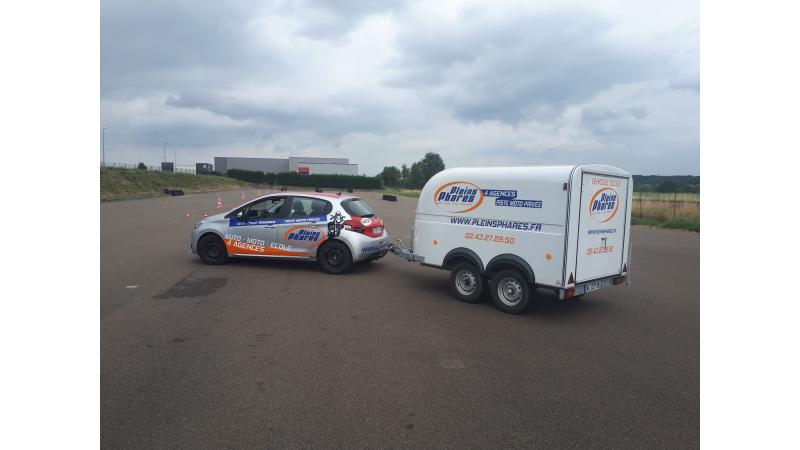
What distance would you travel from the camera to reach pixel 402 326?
6.54 meters

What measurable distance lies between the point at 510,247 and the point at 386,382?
3495mm

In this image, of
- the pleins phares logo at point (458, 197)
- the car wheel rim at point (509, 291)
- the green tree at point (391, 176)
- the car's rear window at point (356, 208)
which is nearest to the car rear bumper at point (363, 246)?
the car's rear window at point (356, 208)

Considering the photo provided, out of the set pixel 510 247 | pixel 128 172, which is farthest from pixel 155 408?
pixel 128 172

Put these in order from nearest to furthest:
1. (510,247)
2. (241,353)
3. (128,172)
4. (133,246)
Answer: (241,353), (510,247), (133,246), (128,172)

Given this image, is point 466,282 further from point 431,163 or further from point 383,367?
point 431,163

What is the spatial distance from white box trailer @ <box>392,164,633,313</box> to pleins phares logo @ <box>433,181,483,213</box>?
2 cm

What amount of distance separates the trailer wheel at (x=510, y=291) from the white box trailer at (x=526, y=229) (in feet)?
0.05

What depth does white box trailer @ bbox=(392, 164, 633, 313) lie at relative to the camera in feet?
22.6

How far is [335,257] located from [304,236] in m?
0.78

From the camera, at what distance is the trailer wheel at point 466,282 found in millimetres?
7934

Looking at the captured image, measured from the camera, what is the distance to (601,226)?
293 inches

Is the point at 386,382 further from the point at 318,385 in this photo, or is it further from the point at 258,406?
the point at 258,406

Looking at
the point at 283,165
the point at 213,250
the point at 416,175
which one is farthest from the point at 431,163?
the point at 213,250

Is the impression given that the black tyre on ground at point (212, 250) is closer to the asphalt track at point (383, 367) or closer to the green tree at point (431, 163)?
the asphalt track at point (383, 367)
